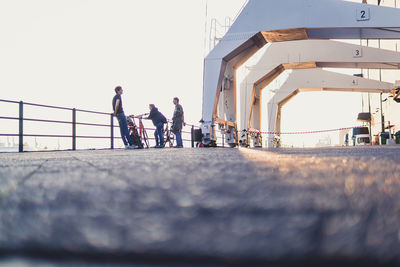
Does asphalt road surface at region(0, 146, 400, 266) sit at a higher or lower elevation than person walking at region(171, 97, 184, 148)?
lower

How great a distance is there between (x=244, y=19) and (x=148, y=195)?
36.0ft

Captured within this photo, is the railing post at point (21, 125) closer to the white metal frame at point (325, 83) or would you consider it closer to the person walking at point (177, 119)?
the person walking at point (177, 119)

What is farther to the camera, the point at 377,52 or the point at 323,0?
the point at 377,52

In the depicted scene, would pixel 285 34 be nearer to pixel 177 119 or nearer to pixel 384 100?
pixel 177 119

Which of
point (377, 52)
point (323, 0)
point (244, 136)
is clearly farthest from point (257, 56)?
point (323, 0)

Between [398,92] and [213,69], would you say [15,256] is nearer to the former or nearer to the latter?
[213,69]

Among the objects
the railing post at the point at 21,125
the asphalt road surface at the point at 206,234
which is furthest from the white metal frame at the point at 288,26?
the asphalt road surface at the point at 206,234

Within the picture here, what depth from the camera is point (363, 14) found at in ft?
31.3

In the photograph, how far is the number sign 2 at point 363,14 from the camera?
9492 mm

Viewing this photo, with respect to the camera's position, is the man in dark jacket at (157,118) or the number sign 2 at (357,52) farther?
the number sign 2 at (357,52)

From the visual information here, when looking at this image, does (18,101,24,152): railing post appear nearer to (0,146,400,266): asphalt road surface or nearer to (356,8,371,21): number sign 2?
(0,146,400,266): asphalt road surface

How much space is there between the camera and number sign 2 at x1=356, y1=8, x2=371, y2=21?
9.49 meters

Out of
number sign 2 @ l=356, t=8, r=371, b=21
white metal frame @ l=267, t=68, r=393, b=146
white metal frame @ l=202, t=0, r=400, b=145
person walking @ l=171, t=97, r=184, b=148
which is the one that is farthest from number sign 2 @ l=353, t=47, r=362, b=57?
person walking @ l=171, t=97, r=184, b=148

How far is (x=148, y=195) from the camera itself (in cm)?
47
